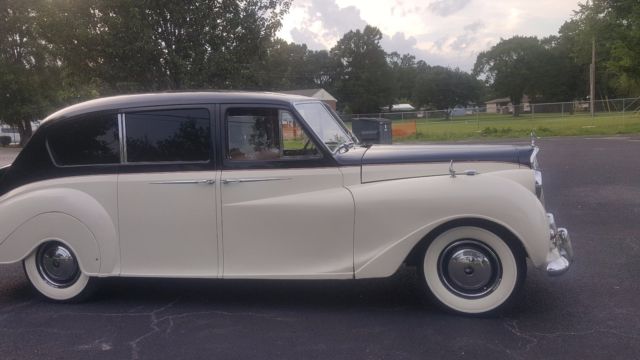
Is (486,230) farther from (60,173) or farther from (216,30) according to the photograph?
(216,30)

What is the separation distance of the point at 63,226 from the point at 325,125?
2410 millimetres

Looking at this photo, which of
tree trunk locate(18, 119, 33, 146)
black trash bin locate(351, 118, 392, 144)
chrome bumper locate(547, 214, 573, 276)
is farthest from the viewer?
tree trunk locate(18, 119, 33, 146)

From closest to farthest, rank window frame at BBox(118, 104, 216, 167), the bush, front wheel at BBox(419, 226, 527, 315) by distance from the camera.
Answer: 1. front wheel at BBox(419, 226, 527, 315)
2. window frame at BBox(118, 104, 216, 167)
3. the bush

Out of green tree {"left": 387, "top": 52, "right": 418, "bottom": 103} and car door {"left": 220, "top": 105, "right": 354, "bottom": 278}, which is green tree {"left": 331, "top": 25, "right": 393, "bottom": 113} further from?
car door {"left": 220, "top": 105, "right": 354, "bottom": 278}

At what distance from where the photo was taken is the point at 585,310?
4.55 metres

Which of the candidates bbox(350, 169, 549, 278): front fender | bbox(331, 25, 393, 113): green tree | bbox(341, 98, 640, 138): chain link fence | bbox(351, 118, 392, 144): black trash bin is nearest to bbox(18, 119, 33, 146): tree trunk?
bbox(341, 98, 640, 138): chain link fence

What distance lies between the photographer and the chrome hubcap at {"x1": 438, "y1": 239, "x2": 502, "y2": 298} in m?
4.44

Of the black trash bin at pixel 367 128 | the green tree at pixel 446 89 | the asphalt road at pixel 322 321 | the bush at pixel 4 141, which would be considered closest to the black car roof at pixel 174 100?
the asphalt road at pixel 322 321

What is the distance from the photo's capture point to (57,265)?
513 centimetres

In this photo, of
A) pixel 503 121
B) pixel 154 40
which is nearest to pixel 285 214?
pixel 154 40

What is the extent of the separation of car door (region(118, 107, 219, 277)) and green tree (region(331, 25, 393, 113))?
294ft

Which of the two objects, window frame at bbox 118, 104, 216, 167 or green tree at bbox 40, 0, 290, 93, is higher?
green tree at bbox 40, 0, 290, 93

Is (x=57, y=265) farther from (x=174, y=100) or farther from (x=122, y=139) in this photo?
(x=174, y=100)

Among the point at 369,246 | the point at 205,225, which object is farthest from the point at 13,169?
the point at 369,246
